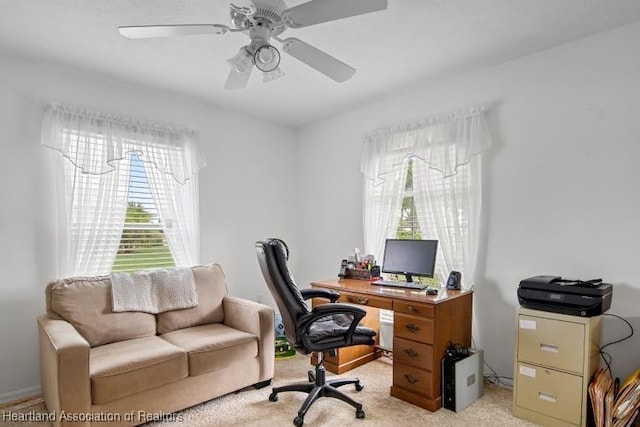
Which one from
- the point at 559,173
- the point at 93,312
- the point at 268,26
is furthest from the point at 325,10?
the point at 93,312

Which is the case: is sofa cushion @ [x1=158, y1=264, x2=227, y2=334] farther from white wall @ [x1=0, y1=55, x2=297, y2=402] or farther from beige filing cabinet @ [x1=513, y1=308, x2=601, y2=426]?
beige filing cabinet @ [x1=513, y1=308, x2=601, y2=426]

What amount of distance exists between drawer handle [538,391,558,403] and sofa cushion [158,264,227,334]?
2.39 m

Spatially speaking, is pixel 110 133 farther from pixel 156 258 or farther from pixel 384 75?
pixel 384 75

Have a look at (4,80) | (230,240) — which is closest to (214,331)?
(230,240)

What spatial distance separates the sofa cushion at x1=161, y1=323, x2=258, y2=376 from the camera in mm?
2479

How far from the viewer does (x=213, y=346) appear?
2.56 metres

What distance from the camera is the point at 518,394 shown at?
2.42 metres

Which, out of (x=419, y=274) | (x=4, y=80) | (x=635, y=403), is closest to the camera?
(x=635, y=403)

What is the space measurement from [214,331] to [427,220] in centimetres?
198

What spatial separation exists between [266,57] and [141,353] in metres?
1.93

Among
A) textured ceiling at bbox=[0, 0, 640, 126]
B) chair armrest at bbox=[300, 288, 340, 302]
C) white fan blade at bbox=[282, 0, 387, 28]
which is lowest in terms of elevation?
chair armrest at bbox=[300, 288, 340, 302]

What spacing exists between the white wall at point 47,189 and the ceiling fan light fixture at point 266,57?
6.61 ft

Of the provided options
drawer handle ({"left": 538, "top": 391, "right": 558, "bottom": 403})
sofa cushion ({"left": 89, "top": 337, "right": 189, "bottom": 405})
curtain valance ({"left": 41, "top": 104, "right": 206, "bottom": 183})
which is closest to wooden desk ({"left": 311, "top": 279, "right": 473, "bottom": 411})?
drawer handle ({"left": 538, "top": 391, "right": 558, "bottom": 403})

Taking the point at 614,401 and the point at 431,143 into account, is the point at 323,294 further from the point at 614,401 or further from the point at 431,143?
the point at 614,401
